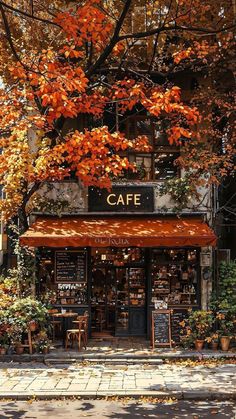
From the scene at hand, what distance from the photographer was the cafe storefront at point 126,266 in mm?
16203

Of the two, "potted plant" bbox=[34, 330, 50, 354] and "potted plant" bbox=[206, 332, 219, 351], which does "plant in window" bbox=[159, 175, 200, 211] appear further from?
"potted plant" bbox=[34, 330, 50, 354]

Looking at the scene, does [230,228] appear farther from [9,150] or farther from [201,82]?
[9,150]

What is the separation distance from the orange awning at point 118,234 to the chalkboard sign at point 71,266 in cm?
110

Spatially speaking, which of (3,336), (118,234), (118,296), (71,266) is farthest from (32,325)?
(118,296)

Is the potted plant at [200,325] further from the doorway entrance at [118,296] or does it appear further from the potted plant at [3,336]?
the potted plant at [3,336]

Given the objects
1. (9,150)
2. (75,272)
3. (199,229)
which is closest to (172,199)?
(199,229)

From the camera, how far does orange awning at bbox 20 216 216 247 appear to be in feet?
49.4

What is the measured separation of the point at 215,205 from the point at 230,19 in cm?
591

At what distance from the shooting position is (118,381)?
11.6 m

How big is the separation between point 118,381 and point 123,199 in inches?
261

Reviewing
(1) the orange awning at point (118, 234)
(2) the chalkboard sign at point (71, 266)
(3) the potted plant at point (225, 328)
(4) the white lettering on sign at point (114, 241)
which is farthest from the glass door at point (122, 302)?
(3) the potted plant at point (225, 328)

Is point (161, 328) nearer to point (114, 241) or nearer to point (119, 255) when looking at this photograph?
point (114, 241)

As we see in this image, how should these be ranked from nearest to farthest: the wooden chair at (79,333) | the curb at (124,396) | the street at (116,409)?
the street at (116,409) < the curb at (124,396) < the wooden chair at (79,333)

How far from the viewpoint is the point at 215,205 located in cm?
1720
